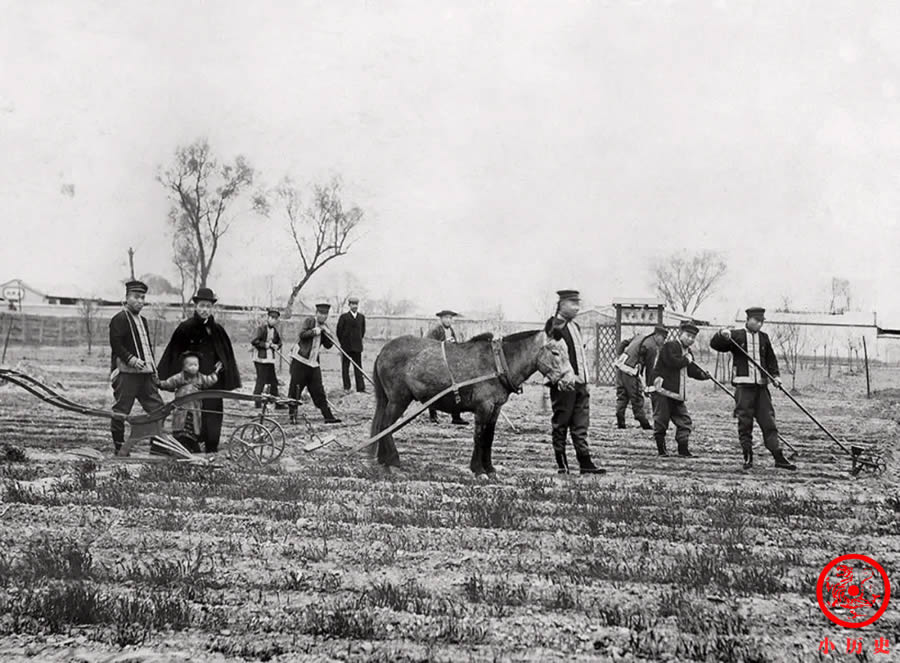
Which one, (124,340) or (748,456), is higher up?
(124,340)

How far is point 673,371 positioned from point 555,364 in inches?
119

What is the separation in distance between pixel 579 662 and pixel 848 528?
3.28 metres

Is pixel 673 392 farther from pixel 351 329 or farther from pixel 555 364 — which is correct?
pixel 351 329

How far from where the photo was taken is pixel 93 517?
5484mm

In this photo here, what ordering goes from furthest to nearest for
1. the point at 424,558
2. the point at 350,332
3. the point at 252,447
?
1. the point at 350,332
2. the point at 252,447
3. the point at 424,558

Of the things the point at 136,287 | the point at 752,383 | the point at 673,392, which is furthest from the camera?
the point at 673,392

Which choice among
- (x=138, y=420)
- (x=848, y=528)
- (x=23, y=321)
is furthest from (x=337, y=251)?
(x=848, y=528)

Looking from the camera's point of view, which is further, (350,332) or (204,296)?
(350,332)

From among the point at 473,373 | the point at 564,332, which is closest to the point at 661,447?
the point at 564,332

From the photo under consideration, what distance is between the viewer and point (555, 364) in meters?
7.64

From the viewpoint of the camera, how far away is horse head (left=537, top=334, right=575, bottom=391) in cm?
763

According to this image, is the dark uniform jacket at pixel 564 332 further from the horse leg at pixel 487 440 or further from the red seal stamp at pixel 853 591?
the red seal stamp at pixel 853 591

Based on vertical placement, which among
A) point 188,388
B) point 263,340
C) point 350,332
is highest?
point 350,332

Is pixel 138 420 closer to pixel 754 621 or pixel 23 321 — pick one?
pixel 754 621
